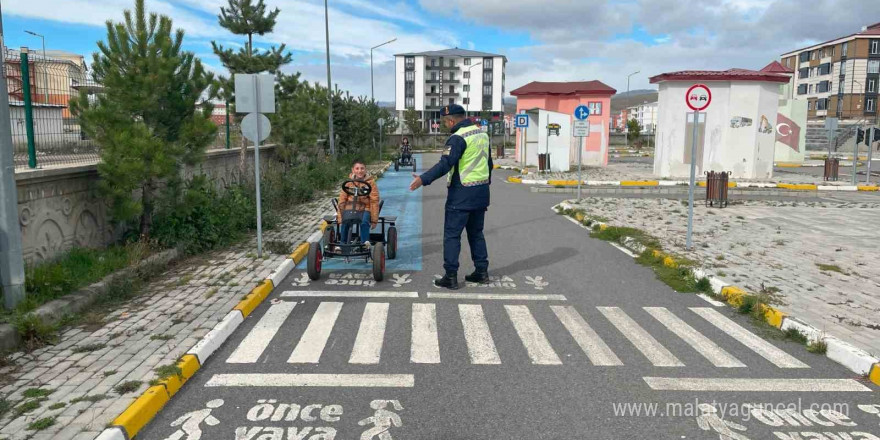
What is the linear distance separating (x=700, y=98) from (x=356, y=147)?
2662 centimetres

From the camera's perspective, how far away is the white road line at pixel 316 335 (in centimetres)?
526

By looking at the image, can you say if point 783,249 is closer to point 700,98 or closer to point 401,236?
point 700,98

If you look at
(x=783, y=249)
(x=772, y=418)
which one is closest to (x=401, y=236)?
(x=783, y=249)

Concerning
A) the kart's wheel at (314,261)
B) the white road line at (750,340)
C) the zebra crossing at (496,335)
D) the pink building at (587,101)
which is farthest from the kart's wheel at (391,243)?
the pink building at (587,101)

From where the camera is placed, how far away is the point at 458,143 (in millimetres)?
7422

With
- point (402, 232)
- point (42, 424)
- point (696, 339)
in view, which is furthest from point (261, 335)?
point (402, 232)

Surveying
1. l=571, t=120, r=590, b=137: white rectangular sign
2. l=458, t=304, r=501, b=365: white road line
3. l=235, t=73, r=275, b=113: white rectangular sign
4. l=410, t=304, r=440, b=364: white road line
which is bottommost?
l=458, t=304, r=501, b=365: white road line

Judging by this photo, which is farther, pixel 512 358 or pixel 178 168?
pixel 178 168

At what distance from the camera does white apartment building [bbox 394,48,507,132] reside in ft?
340

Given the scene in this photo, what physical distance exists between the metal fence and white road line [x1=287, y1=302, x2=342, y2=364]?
3.75 metres

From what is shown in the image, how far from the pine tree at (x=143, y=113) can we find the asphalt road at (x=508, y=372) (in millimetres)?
2604

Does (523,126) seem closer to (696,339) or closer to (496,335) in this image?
(696,339)

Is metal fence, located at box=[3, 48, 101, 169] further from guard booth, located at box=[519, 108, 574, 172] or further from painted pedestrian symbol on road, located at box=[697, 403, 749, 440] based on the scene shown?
guard booth, located at box=[519, 108, 574, 172]

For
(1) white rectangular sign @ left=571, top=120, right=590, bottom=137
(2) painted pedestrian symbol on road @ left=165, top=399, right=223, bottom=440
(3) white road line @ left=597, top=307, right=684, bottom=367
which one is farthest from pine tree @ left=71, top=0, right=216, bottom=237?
(1) white rectangular sign @ left=571, top=120, right=590, bottom=137
